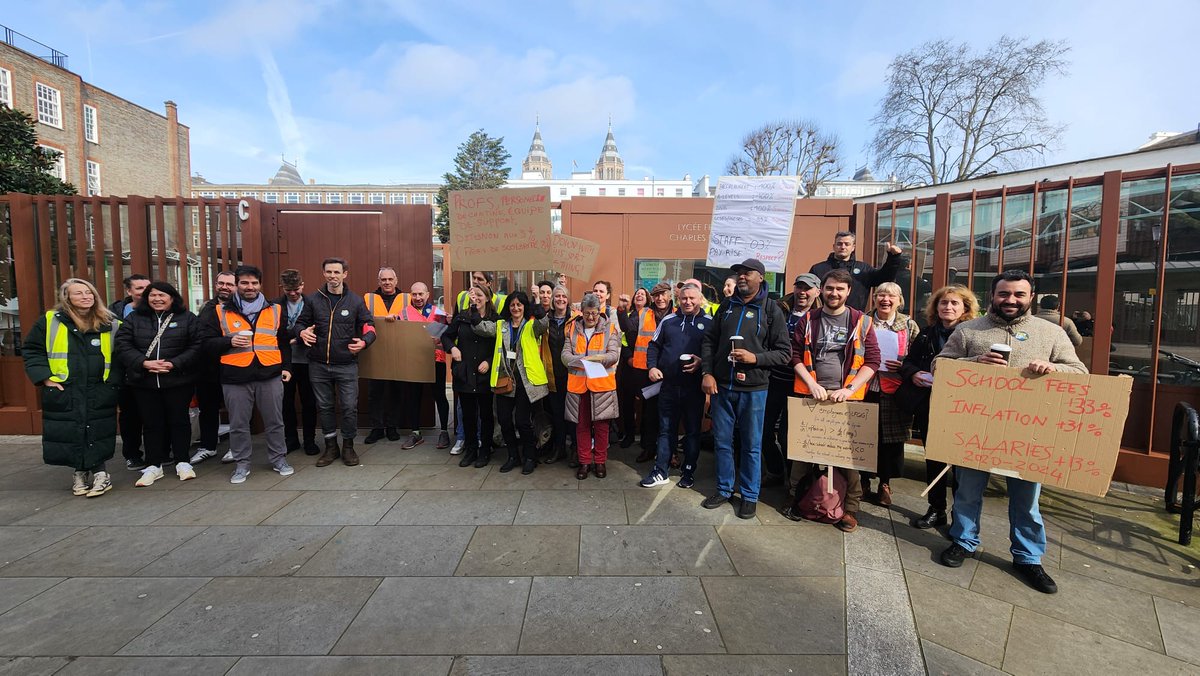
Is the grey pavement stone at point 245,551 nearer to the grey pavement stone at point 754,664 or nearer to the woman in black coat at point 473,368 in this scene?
the woman in black coat at point 473,368

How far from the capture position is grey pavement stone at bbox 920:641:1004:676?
2354mm

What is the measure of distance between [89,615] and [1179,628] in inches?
229

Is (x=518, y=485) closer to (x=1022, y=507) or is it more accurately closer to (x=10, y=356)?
(x=1022, y=507)

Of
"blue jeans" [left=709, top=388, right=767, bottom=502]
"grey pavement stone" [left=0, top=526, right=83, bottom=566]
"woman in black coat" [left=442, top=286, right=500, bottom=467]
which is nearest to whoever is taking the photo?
"grey pavement stone" [left=0, top=526, right=83, bottom=566]

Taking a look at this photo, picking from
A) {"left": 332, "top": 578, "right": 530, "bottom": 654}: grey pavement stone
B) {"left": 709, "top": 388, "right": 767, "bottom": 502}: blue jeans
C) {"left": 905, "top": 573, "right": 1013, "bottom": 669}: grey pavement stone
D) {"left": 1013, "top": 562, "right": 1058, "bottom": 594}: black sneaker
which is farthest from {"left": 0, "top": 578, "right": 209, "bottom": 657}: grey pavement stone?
{"left": 1013, "top": 562, "right": 1058, "bottom": 594}: black sneaker

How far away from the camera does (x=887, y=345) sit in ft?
13.0

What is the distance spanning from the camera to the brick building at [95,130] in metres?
25.6

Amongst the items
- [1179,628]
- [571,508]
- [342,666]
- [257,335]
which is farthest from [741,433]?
[257,335]

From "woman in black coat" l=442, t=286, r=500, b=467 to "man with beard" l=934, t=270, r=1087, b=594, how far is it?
12.2 feet

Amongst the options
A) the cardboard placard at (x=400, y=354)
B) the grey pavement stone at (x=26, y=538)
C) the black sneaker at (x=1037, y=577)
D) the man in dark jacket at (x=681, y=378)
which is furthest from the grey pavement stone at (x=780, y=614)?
the grey pavement stone at (x=26, y=538)

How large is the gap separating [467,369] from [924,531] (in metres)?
4.03

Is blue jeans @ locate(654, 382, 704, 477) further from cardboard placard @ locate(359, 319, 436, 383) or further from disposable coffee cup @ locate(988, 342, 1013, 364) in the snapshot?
cardboard placard @ locate(359, 319, 436, 383)

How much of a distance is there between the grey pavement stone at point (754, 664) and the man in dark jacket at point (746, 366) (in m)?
1.52

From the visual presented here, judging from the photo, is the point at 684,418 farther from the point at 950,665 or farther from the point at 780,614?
the point at 950,665
